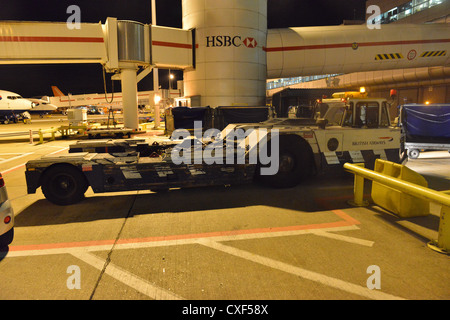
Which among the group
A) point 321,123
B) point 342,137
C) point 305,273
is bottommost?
point 305,273

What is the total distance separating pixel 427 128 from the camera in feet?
44.6

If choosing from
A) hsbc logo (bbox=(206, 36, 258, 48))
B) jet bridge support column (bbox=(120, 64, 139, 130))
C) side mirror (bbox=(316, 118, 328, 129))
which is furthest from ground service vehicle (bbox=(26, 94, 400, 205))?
jet bridge support column (bbox=(120, 64, 139, 130))

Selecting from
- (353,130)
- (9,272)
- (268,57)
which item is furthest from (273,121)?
(268,57)

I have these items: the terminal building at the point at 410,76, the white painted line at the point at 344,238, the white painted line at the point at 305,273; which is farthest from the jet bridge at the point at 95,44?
the white painted line at the point at 344,238

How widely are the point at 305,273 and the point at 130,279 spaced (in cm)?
230

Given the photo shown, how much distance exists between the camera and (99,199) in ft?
25.1

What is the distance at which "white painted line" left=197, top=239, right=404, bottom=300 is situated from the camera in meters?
3.60

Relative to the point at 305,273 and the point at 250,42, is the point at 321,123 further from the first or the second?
the point at 250,42

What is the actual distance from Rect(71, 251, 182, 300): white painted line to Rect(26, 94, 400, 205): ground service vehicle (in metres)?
2.55

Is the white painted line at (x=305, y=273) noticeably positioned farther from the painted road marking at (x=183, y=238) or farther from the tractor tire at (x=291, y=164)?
the tractor tire at (x=291, y=164)

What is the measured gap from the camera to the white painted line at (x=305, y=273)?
3.60 m

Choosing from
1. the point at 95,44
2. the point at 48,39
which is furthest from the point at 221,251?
the point at 48,39

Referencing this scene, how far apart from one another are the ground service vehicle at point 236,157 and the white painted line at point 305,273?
2546 mm
